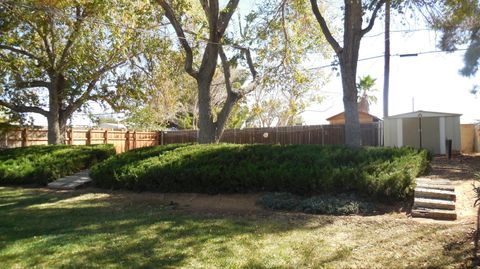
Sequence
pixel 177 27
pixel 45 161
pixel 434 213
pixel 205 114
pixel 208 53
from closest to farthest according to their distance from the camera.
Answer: pixel 434 213
pixel 177 27
pixel 205 114
pixel 208 53
pixel 45 161

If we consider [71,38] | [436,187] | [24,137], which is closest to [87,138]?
[24,137]

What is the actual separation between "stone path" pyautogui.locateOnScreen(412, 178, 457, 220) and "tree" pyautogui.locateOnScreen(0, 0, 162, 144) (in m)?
10.3

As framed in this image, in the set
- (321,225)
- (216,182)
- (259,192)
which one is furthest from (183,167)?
(321,225)

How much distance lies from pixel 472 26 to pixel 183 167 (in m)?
10.8

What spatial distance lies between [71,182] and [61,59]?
669 cm

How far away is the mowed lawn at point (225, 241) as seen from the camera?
5340mm

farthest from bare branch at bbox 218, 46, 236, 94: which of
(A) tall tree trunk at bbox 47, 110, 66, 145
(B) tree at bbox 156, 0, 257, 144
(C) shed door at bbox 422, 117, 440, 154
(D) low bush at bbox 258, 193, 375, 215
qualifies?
(C) shed door at bbox 422, 117, 440, 154

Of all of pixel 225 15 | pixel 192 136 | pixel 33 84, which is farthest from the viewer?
pixel 192 136

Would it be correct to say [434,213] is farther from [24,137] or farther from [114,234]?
[24,137]

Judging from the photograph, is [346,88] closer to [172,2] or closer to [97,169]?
[172,2]

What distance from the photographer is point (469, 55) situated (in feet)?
49.0

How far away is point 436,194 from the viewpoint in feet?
26.5

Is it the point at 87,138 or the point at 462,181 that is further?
the point at 87,138

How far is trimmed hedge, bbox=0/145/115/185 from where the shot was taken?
13.9 m
